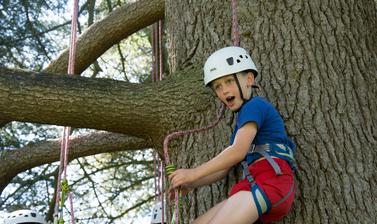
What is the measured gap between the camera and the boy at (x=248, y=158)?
2465mm

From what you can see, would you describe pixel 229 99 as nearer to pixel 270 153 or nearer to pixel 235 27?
pixel 270 153

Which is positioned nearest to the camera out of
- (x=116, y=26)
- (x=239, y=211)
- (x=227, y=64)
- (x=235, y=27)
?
(x=239, y=211)

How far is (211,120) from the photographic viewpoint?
3070mm

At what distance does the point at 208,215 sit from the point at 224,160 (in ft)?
1.03

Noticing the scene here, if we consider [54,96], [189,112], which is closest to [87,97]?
[54,96]

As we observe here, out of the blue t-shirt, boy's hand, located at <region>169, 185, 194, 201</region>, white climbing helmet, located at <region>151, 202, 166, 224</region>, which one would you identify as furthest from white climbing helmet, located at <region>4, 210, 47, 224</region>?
the blue t-shirt

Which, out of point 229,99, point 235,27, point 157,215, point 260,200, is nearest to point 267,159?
point 260,200

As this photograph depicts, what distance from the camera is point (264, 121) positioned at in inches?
103

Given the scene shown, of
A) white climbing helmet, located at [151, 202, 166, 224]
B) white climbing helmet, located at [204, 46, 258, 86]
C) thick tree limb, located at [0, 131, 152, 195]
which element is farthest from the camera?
white climbing helmet, located at [151, 202, 166, 224]

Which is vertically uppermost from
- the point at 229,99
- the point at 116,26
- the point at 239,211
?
the point at 116,26

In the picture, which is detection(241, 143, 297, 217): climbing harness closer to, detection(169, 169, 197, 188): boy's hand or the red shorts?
the red shorts

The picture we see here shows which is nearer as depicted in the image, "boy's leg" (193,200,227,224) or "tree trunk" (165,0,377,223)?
"boy's leg" (193,200,227,224)

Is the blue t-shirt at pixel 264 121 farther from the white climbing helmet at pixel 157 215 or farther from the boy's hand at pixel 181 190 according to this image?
the white climbing helmet at pixel 157 215

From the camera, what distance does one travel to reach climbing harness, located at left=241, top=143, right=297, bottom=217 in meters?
2.45
